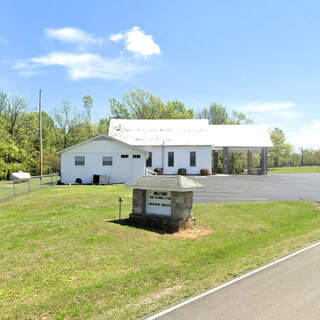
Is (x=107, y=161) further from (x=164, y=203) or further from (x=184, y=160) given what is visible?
(x=164, y=203)

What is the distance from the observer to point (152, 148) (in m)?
38.1

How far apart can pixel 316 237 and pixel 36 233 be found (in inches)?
422

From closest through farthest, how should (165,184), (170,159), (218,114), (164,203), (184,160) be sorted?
(165,184), (164,203), (184,160), (170,159), (218,114)

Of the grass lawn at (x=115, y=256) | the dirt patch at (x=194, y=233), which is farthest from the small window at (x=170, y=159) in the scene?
the dirt patch at (x=194, y=233)

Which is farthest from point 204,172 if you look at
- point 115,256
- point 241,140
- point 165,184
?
point 115,256

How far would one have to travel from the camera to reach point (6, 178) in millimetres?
46531

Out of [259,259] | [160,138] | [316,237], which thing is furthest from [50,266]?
[160,138]

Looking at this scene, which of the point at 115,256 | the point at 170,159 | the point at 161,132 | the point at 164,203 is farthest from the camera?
the point at 161,132

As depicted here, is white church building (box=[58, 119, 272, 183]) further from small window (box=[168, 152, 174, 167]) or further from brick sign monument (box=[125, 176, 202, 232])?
brick sign monument (box=[125, 176, 202, 232])

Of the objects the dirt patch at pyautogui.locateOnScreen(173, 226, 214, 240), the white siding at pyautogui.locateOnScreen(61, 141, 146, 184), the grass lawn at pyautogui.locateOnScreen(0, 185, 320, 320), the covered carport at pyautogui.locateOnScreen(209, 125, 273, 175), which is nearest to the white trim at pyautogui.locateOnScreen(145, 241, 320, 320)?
the grass lawn at pyautogui.locateOnScreen(0, 185, 320, 320)

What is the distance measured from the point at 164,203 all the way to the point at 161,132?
2817 centimetres

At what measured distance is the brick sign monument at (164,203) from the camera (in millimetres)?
12297

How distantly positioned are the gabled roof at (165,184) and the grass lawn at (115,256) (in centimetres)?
201

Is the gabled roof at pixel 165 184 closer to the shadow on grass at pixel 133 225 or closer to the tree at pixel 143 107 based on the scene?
the shadow on grass at pixel 133 225
